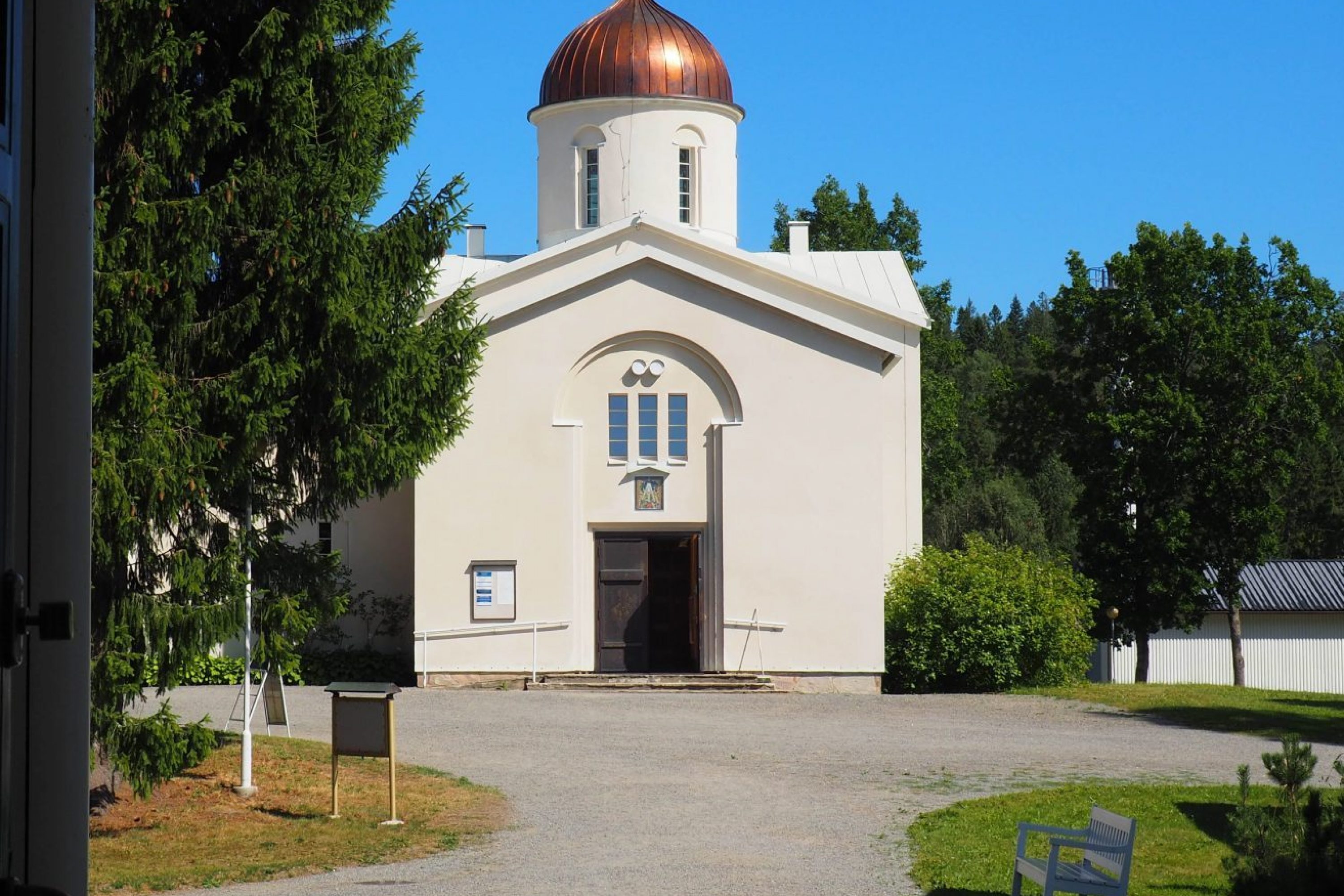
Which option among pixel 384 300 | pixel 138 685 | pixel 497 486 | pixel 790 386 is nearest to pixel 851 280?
pixel 790 386

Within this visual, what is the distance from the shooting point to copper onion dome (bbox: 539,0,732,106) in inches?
1179

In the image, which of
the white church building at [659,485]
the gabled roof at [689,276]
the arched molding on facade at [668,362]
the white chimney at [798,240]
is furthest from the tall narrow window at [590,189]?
the arched molding on facade at [668,362]

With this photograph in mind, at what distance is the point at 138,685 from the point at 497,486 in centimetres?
1350

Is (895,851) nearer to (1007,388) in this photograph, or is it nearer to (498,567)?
(498,567)

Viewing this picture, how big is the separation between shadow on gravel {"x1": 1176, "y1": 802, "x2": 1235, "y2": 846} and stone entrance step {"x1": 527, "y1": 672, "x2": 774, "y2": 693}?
434 inches

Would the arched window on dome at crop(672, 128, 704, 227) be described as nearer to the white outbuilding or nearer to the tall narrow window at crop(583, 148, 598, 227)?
the tall narrow window at crop(583, 148, 598, 227)

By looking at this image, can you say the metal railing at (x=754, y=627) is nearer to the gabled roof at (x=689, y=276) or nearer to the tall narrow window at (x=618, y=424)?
the tall narrow window at (x=618, y=424)

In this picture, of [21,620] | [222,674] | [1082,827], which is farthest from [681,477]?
[21,620]

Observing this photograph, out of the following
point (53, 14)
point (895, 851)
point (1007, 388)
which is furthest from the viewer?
point (1007, 388)

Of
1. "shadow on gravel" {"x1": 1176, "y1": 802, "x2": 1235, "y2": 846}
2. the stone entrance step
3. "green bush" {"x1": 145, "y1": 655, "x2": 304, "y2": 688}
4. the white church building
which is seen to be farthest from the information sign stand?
the white church building

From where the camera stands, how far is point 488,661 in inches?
967

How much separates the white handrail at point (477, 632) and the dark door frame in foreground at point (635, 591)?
0.91 metres

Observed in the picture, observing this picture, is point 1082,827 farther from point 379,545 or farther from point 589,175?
point 589,175

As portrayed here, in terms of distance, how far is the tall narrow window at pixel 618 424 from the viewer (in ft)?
83.5
